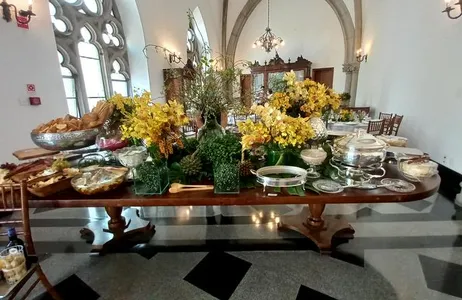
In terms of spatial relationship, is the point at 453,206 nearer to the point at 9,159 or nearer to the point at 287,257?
the point at 287,257

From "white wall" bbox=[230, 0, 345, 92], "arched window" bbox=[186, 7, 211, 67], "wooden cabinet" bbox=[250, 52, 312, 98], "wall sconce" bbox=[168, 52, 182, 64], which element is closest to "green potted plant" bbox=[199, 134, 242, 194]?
"wall sconce" bbox=[168, 52, 182, 64]

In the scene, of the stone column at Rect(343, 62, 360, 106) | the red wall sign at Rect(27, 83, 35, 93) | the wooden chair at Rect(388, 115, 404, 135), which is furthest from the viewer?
the stone column at Rect(343, 62, 360, 106)

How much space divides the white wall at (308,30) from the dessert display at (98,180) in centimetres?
893

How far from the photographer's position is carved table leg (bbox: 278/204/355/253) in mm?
1787

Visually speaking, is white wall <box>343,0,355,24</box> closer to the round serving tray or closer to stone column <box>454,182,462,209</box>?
stone column <box>454,182,462,209</box>

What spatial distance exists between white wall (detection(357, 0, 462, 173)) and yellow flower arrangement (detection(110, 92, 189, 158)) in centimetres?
363

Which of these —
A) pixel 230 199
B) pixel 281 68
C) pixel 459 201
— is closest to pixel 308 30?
pixel 281 68

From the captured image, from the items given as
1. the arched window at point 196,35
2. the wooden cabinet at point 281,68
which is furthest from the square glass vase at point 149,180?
the wooden cabinet at point 281,68

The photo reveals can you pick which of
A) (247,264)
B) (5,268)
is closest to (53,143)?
(5,268)

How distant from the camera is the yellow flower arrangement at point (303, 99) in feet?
5.16

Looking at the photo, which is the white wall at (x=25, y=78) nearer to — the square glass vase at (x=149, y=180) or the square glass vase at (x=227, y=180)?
the square glass vase at (x=149, y=180)

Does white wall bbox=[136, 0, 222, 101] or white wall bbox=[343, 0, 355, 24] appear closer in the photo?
white wall bbox=[136, 0, 222, 101]

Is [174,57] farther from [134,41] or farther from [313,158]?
[313,158]

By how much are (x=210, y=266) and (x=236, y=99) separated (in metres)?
1.22
